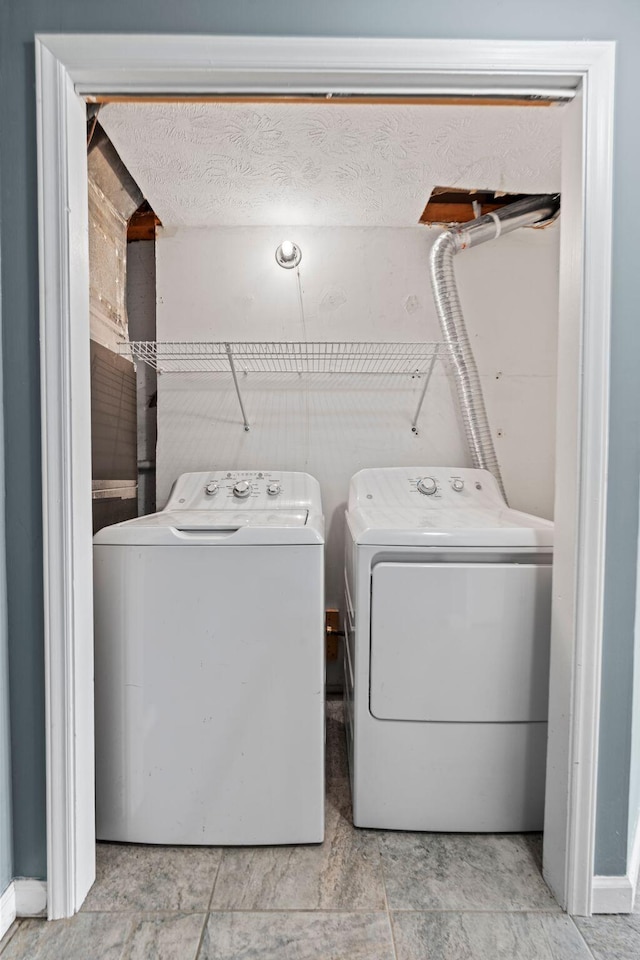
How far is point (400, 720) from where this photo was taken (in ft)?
4.59

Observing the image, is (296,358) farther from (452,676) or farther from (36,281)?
(452,676)

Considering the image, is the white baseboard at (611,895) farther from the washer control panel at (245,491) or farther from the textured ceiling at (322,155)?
the textured ceiling at (322,155)

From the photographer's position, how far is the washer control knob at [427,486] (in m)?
1.96

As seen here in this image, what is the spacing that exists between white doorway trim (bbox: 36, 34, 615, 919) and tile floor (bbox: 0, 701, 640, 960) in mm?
76

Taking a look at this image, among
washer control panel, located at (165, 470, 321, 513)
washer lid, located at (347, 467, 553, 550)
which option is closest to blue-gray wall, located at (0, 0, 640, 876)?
washer lid, located at (347, 467, 553, 550)

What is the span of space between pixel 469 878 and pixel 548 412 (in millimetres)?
1713

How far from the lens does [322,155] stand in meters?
1.62

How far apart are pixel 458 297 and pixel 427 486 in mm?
810

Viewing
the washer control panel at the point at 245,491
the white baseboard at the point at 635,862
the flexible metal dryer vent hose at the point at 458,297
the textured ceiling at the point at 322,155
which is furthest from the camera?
the flexible metal dryer vent hose at the point at 458,297

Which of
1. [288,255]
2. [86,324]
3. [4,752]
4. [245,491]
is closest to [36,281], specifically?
[86,324]

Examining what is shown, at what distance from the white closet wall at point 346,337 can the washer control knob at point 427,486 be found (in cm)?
26

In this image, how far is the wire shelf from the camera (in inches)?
84.6

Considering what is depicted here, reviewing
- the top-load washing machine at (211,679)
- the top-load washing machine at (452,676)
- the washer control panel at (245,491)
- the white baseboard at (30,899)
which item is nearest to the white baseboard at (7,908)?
the white baseboard at (30,899)

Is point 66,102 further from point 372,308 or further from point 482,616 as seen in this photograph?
point 482,616
